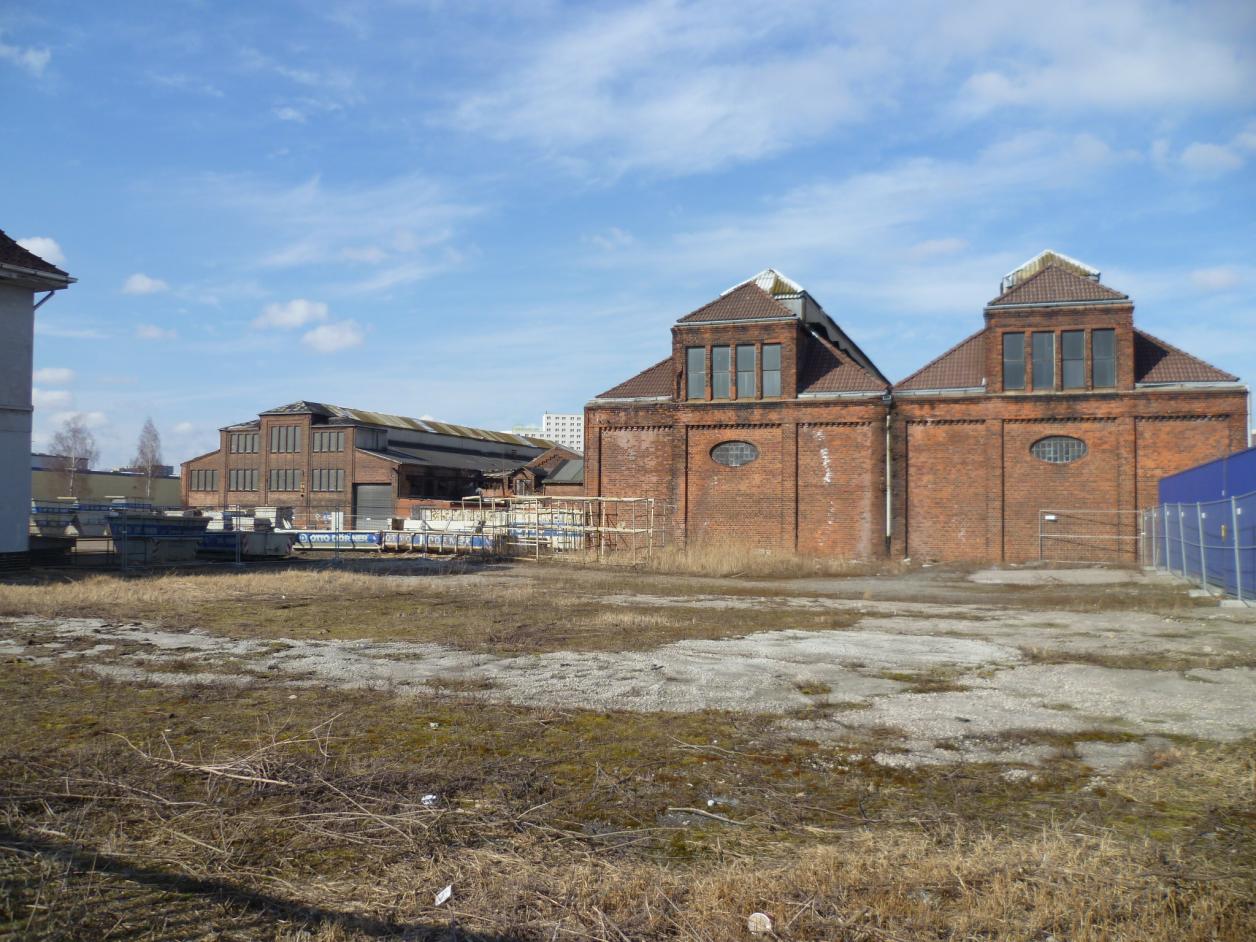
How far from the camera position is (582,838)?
4289 millimetres

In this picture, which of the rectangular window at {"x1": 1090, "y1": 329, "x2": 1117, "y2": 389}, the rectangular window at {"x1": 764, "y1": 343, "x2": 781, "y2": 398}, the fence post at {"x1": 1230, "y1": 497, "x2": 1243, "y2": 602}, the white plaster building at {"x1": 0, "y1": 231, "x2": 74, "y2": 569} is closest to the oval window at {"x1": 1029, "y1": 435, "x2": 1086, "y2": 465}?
the rectangular window at {"x1": 1090, "y1": 329, "x2": 1117, "y2": 389}

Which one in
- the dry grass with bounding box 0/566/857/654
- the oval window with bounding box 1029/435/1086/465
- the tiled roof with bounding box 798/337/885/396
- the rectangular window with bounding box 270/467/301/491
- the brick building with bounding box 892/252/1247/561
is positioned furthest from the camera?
the rectangular window with bounding box 270/467/301/491

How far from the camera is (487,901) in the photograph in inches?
139

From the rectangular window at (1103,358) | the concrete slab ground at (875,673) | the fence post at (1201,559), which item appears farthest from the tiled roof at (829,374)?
the concrete slab ground at (875,673)

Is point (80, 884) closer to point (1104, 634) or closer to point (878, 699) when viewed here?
point (878, 699)

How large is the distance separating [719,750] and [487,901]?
8.68 ft

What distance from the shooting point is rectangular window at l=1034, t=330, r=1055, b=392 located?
1177 inches

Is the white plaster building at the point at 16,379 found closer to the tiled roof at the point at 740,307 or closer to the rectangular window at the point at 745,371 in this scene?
the tiled roof at the point at 740,307

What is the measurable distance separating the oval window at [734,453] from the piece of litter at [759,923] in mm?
29340

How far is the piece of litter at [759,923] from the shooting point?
3.31m

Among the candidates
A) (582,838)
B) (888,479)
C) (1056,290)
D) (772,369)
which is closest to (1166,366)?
(1056,290)

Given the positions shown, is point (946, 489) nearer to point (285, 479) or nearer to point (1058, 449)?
point (1058, 449)

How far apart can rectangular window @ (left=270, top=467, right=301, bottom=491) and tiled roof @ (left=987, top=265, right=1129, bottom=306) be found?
44166mm

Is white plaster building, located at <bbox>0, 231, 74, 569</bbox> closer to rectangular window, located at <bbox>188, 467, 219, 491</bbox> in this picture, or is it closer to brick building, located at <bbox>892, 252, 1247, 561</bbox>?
brick building, located at <bbox>892, 252, 1247, 561</bbox>
